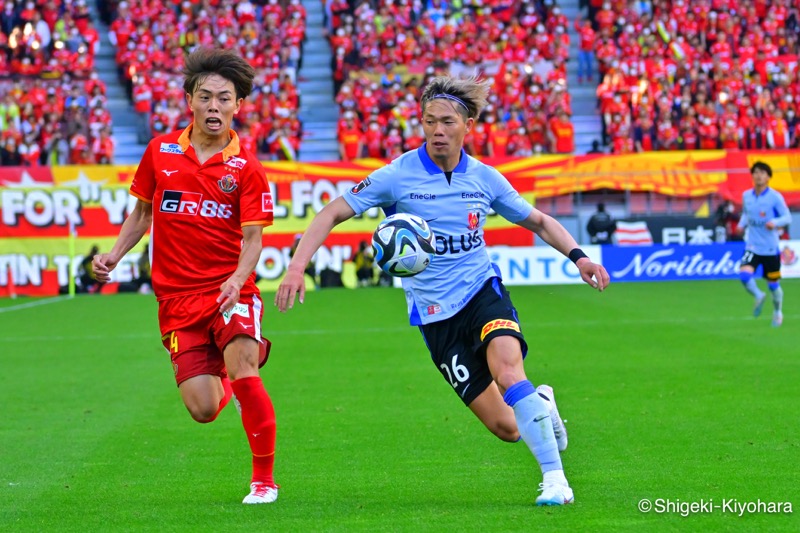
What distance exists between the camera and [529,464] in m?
7.55

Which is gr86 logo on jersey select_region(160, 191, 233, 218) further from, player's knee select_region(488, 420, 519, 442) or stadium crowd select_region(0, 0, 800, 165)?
stadium crowd select_region(0, 0, 800, 165)

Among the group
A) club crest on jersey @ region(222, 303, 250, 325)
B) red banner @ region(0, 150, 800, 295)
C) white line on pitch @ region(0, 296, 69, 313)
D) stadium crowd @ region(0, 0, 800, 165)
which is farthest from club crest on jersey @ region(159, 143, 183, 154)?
stadium crowd @ region(0, 0, 800, 165)

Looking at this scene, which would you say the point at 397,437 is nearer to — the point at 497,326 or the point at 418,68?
the point at 497,326

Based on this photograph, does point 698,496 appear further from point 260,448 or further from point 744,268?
point 744,268

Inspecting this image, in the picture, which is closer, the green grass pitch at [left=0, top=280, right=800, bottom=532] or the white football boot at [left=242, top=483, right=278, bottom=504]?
the green grass pitch at [left=0, top=280, right=800, bottom=532]

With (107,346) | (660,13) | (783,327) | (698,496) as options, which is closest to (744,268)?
(783,327)

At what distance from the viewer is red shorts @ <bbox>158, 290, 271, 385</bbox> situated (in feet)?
21.7

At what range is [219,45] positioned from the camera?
106ft

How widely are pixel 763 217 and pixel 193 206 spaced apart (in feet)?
42.2

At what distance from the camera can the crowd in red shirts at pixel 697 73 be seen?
30.7 meters

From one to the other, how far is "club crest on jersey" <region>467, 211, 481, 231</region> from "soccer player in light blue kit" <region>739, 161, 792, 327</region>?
1171cm

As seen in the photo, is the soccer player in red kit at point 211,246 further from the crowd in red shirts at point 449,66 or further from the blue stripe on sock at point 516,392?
the crowd in red shirts at point 449,66

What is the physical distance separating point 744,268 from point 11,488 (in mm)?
13299

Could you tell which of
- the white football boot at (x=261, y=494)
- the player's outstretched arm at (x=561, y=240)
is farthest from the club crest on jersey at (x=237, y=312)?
the player's outstretched arm at (x=561, y=240)
